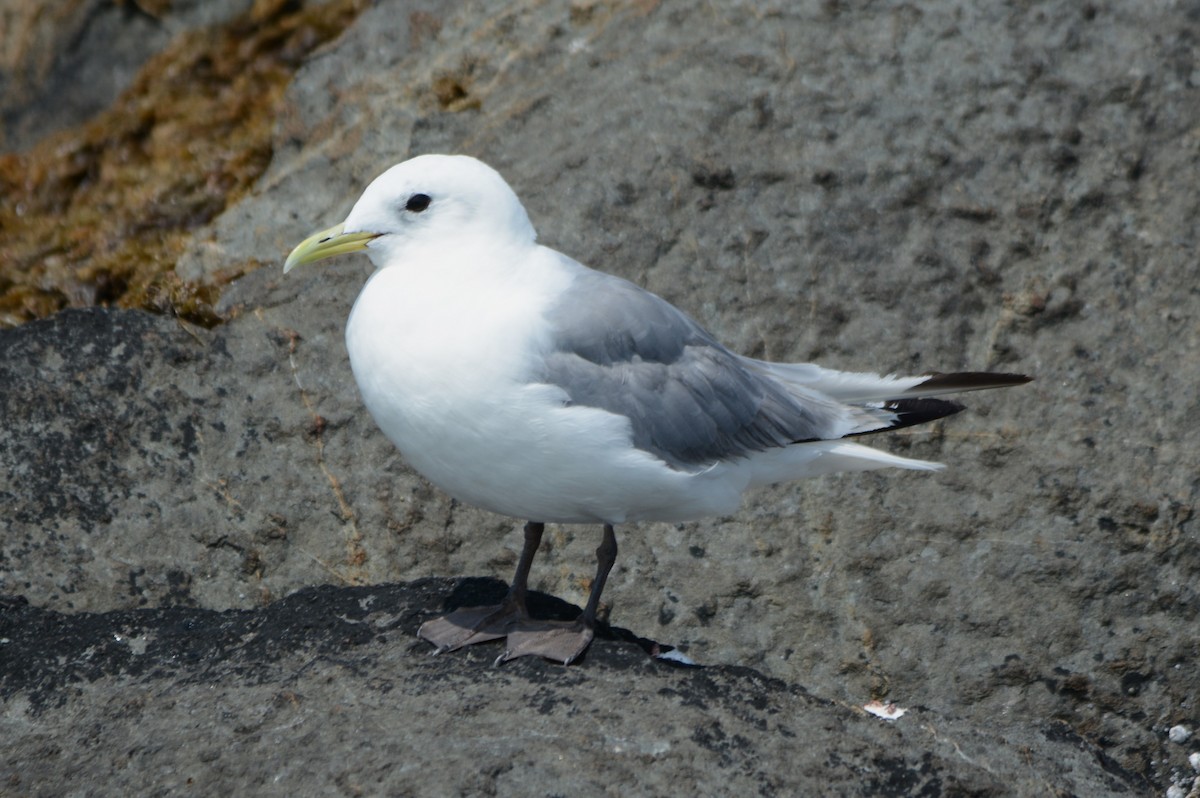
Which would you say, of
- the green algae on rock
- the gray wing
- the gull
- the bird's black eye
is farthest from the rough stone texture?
the bird's black eye

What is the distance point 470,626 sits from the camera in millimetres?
4852

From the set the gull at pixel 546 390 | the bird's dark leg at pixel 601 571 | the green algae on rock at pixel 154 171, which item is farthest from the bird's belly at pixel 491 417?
the green algae on rock at pixel 154 171

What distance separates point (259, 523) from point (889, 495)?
2802mm

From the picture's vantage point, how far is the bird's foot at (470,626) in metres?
4.75

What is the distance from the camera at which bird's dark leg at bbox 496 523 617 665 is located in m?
4.68

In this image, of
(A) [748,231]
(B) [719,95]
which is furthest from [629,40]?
(A) [748,231]

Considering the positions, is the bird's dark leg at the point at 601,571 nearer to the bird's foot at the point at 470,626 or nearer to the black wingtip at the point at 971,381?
the bird's foot at the point at 470,626

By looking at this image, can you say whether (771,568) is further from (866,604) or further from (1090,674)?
(1090,674)

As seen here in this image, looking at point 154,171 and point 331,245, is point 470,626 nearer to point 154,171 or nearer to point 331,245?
point 331,245

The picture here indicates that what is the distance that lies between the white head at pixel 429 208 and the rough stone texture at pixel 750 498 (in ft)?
4.50

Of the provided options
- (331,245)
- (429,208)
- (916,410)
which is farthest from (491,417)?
(916,410)

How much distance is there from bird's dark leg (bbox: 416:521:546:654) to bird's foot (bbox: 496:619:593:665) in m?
0.06

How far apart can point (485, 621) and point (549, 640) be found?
0.29 m

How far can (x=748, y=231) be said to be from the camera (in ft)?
21.9
